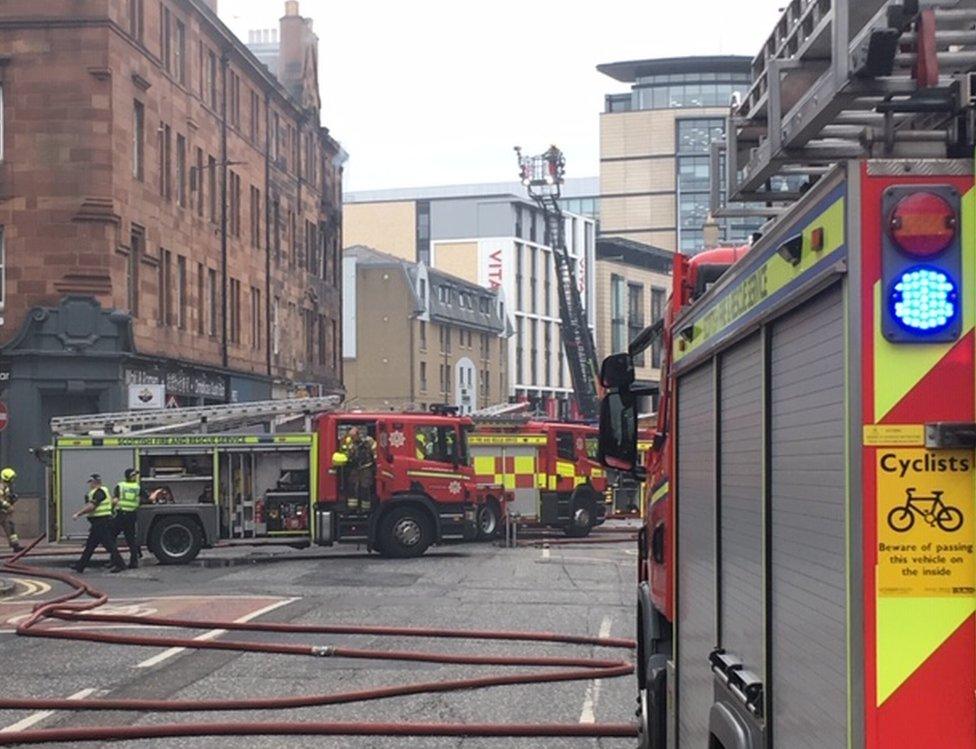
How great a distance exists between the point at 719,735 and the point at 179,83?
37904mm

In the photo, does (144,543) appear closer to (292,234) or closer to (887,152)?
(887,152)

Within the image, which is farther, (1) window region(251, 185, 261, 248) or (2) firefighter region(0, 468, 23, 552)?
(1) window region(251, 185, 261, 248)

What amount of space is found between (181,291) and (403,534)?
16676mm

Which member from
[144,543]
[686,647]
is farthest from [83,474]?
[686,647]

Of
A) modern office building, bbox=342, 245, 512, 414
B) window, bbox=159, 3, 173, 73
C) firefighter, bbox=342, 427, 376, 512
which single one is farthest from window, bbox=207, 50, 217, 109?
modern office building, bbox=342, 245, 512, 414

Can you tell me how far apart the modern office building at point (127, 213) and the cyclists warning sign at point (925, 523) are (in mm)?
29960

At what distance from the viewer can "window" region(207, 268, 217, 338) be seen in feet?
141

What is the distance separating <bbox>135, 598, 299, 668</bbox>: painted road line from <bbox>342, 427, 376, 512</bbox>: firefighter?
734 cm

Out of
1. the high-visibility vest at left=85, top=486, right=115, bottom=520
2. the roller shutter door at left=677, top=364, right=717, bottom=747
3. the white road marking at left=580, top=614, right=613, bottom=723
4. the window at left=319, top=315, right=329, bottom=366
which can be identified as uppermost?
the window at left=319, top=315, right=329, bottom=366

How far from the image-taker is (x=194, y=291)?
41312mm

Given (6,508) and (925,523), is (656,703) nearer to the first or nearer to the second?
(925,523)

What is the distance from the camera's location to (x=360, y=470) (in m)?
25.6

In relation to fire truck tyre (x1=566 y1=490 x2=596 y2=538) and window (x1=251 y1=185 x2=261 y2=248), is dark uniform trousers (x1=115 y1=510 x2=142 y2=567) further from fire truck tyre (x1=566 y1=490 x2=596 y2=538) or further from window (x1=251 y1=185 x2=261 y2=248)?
window (x1=251 y1=185 x2=261 y2=248)

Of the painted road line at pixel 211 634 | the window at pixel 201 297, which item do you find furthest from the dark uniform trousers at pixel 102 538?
the window at pixel 201 297
